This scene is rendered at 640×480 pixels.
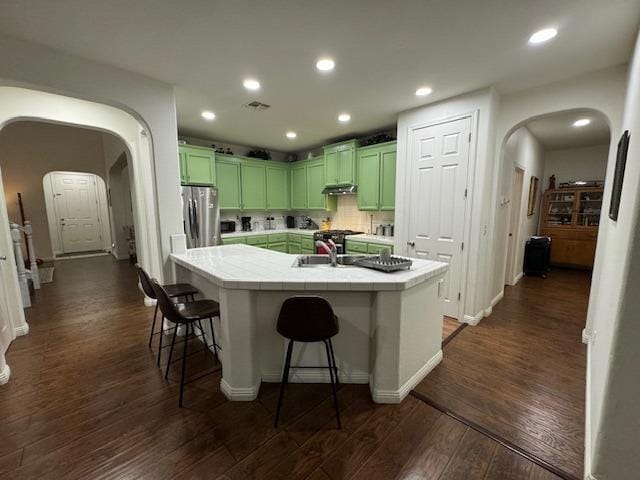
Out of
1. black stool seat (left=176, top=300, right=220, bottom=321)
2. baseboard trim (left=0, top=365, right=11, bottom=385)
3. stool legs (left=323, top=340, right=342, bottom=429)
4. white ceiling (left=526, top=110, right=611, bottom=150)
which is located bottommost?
baseboard trim (left=0, top=365, right=11, bottom=385)

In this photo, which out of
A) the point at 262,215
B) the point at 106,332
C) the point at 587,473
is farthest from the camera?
the point at 262,215

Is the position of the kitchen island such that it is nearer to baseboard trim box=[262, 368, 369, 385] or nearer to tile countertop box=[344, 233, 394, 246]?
baseboard trim box=[262, 368, 369, 385]

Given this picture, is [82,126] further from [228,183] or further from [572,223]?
[572,223]

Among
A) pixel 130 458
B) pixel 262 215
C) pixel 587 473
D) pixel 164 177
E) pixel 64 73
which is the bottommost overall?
pixel 130 458

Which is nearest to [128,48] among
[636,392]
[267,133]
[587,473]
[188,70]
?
[188,70]

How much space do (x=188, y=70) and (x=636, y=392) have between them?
3.59 m

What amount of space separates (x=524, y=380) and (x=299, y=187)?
4.71 meters

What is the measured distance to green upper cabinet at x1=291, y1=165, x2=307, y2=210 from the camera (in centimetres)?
559

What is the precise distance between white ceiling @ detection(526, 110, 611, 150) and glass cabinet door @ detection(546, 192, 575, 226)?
42.0 inches

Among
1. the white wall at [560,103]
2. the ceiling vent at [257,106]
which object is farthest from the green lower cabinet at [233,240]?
the white wall at [560,103]

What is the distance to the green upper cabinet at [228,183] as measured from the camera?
4805 millimetres

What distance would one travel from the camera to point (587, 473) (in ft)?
4.28

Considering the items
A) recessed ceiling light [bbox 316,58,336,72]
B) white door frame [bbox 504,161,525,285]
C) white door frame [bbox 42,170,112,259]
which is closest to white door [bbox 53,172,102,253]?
white door frame [bbox 42,170,112,259]

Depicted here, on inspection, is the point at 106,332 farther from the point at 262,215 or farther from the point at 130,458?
the point at 262,215
